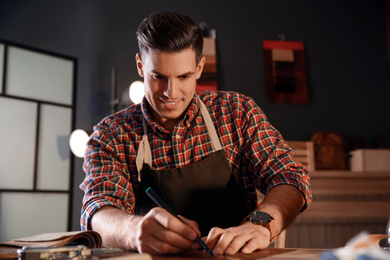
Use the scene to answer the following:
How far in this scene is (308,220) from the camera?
3.28 meters

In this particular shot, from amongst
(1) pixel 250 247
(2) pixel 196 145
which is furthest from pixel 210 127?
(1) pixel 250 247

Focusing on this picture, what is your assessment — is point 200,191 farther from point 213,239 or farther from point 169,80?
point 213,239

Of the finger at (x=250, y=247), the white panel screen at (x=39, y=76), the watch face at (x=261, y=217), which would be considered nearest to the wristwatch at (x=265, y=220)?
the watch face at (x=261, y=217)

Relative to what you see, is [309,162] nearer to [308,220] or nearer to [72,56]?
[308,220]

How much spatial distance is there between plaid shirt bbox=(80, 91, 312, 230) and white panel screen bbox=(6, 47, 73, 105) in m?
2.84

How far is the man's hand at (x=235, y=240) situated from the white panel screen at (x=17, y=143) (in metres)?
3.43

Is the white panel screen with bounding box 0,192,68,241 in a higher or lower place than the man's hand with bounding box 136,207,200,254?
lower

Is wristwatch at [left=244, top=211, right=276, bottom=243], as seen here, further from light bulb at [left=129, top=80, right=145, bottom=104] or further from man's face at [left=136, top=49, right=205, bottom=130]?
light bulb at [left=129, top=80, right=145, bottom=104]

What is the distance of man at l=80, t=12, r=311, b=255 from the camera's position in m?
1.37

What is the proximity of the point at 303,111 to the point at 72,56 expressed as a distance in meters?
2.32

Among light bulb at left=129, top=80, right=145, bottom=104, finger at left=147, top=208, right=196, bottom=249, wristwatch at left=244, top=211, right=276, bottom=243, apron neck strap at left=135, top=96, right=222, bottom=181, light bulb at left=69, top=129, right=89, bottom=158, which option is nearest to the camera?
finger at left=147, top=208, right=196, bottom=249

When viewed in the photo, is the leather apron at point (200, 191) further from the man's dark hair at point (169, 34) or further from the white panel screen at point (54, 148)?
the white panel screen at point (54, 148)

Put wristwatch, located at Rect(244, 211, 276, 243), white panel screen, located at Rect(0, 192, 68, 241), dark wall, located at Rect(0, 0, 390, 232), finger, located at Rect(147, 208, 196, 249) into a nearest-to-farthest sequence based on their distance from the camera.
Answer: finger, located at Rect(147, 208, 196, 249) < wristwatch, located at Rect(244, 211, 276, 243) < white panel screen, located at Rect(0, 192, 68, 241) < dark wall, located at Rect(0, 0, 390, 232)

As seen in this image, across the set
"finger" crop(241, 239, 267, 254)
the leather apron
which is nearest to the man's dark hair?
the leather apron
